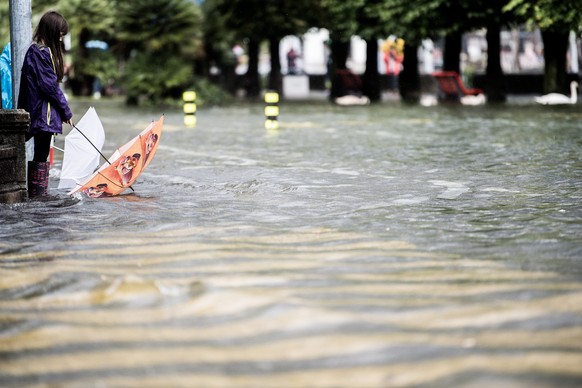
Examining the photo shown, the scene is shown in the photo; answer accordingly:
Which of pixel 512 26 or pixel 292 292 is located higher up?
pixel 512 26

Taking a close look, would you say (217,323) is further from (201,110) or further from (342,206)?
(201,110)

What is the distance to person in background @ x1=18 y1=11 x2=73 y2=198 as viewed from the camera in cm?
1112

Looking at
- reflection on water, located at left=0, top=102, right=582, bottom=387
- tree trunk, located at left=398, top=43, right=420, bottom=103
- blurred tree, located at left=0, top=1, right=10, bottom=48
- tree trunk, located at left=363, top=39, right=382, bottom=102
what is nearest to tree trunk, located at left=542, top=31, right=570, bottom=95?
tree trunk, located at left=398, top=43, right=420, bottom=103

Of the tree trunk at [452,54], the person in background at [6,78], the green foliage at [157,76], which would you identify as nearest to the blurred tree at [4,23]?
the green foliage at [157,76]

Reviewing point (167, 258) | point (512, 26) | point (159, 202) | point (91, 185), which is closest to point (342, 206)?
point (159, 202)

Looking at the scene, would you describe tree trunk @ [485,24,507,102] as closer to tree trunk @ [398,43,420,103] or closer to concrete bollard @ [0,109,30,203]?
tree trunk @ [398,43,420,103]

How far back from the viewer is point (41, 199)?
11352 mm

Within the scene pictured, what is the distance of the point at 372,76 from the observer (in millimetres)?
44969

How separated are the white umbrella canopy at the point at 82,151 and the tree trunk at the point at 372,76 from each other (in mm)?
32871

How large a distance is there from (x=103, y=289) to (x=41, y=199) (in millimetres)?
5281

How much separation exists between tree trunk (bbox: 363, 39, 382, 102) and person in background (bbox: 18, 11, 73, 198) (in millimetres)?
33467

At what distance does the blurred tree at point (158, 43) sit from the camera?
39844 millimetres

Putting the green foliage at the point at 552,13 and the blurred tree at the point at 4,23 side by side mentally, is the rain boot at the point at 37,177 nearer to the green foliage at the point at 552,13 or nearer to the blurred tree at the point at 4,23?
the green foliage at the point at 552,13

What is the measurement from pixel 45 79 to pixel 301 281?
5.44 metres
